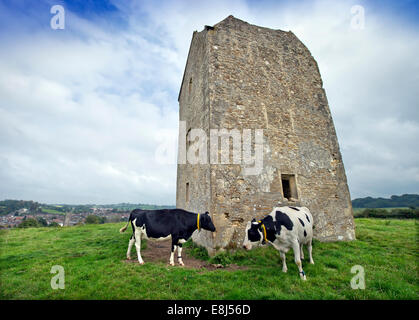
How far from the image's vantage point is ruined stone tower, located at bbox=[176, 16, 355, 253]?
7.17 meters

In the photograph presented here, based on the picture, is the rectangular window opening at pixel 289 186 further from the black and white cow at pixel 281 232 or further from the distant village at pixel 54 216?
the distant village at pixel 54 216

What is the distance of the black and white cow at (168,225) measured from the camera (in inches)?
244

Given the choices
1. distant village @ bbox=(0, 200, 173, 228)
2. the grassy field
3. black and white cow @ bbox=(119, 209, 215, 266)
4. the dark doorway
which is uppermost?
the dark doorway

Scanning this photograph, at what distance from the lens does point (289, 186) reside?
8.55 metres

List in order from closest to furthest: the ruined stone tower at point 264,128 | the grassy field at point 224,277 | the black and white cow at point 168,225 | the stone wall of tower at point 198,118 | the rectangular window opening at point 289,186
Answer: the grassy field at point 224,277 < the black and white cow at point 168,225 < the ruined stone tower at point 264,128 < the stone wall of tower at point 198,118 < the rectangular window opening at point 289,186

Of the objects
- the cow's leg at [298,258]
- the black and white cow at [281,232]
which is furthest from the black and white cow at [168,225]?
the cow's leg at [298,258]

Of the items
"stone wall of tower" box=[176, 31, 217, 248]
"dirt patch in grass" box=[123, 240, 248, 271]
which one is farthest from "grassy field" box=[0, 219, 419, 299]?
"stone wall of tower" box=[176, 31, 217, 248]

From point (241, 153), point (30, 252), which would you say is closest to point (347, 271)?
point (241, 153)

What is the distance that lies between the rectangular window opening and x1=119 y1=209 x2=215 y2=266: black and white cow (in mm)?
3993

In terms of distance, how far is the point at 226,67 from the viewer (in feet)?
27.8

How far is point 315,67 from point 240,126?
6.46 metres

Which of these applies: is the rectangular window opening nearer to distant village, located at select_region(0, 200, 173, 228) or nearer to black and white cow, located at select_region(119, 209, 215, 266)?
black and white cow, located at select_region(119, 209, 215, 266)

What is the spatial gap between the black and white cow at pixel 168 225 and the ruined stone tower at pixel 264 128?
0.61 metres
